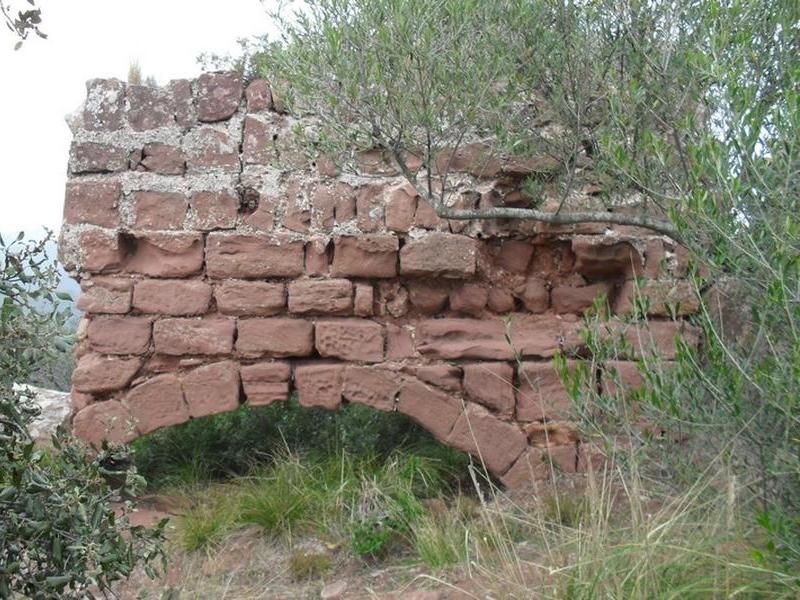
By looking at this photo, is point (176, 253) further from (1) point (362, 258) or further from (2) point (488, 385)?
(2) point (488, 385)

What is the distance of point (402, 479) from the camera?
506 centimetres

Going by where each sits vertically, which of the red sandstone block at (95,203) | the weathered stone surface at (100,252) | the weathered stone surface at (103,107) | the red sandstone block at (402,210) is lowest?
the weathered stone surface at (100,252)

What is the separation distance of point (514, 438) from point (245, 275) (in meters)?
1.84

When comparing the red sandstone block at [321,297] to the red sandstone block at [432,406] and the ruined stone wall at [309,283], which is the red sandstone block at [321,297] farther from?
the red sandstone block at [432,406]

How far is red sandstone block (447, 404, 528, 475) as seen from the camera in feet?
16.8

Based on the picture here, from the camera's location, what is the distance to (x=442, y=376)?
5152 mm

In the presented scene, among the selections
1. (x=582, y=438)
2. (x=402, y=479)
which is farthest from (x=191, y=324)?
(x=582, y=438)

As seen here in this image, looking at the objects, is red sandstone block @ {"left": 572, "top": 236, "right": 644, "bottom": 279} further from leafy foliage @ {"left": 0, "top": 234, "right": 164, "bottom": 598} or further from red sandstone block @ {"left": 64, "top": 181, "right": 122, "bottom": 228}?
leafy foliage @ {"left": 0, "top": 234, "right": 164, "bottom": 598}

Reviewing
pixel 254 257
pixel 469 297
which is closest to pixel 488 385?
pixel 469 297

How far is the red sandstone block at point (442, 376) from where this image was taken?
16.9ft

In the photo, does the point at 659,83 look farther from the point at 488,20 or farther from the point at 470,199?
the point at 470,199

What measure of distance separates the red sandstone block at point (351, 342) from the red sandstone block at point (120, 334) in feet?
3.41

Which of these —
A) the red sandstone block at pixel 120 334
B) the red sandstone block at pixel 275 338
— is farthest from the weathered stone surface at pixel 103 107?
the red sandstone block at pixel 275 338

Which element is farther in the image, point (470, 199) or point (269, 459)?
point (269, 459)
